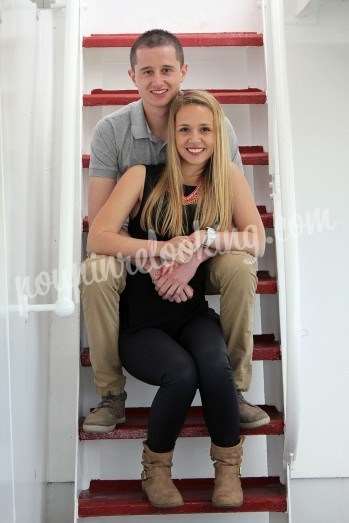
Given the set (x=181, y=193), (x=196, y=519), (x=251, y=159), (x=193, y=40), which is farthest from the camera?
(x=193, y=40)

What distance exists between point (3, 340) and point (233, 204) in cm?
91

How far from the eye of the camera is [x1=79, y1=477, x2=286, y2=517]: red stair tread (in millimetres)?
2100

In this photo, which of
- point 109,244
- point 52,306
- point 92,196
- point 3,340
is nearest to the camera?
point 3,340

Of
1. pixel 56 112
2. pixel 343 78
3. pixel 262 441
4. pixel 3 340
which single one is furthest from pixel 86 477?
pixel 343 78

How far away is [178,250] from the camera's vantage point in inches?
82.4

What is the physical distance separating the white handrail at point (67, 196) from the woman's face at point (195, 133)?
0.37m

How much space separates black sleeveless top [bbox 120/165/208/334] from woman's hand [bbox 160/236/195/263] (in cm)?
11

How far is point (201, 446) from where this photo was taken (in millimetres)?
2459

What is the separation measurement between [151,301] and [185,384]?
0.30 metres

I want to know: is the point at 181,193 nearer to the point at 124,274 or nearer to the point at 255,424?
the point at 124,274

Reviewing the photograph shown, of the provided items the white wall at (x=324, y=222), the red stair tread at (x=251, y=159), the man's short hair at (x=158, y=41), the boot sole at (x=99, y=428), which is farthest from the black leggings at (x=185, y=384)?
the man's short hair at (x=158, y=41)

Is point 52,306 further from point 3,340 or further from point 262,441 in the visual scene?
point 262,441

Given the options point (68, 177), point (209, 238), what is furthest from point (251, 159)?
point (68, 177)

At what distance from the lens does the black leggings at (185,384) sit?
197 centimetres
